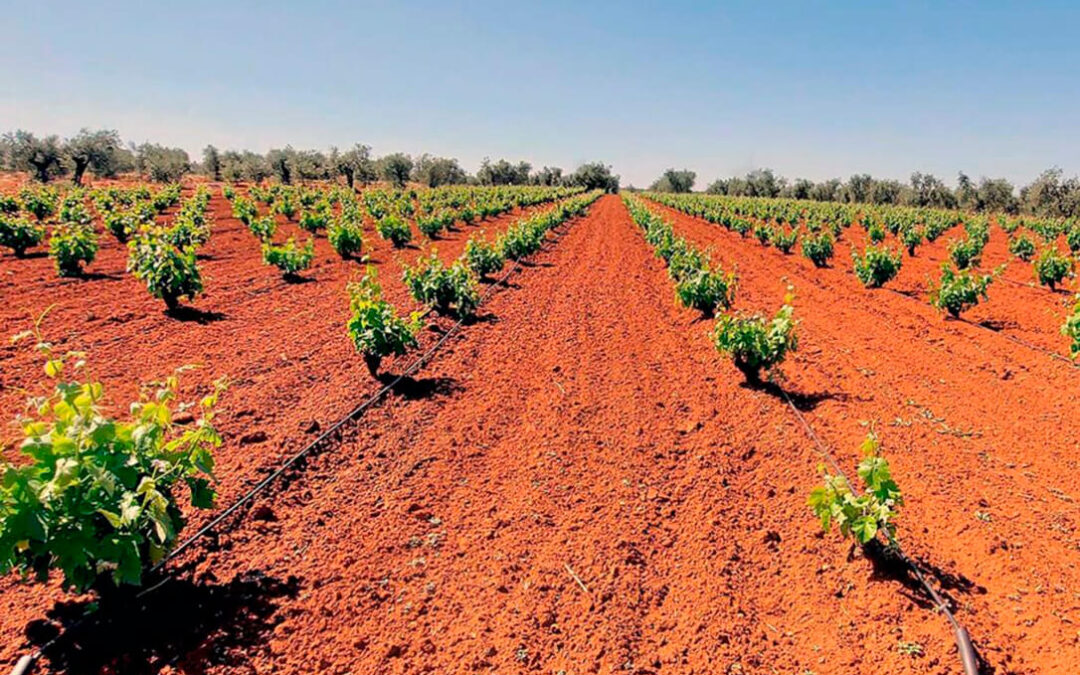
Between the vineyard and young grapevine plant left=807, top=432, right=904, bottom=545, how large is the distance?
2cm

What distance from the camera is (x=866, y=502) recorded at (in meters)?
3.77

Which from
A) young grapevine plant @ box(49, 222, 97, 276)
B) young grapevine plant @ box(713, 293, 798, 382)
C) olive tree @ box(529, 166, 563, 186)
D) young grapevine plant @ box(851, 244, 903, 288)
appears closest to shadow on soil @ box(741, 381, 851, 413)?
young grapevine plant @ box(713, 293, 798, 382)

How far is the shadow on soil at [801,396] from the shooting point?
6.60 metres

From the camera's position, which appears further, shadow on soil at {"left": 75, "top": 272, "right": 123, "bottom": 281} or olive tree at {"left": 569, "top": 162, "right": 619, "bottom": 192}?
olive tree at {"left": 569, "top": 162, "right": 619, "bottom": 192}

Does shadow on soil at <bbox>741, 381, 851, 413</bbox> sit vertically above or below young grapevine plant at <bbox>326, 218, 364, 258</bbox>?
below

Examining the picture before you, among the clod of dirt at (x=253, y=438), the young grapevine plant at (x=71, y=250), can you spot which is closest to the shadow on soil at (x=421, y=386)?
the clod of dirt at (x=253, y=438)

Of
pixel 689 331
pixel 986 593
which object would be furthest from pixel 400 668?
pixel 689 331

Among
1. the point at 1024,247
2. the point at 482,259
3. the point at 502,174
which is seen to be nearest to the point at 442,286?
the point at 482,259

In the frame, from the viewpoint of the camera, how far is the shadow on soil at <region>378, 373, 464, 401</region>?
6.79 metres

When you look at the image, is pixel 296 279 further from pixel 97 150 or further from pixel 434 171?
pixel 434 171

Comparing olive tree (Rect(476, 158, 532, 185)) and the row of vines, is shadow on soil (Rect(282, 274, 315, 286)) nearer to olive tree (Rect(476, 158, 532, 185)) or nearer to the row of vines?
the row of vines

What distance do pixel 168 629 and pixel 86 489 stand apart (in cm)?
102

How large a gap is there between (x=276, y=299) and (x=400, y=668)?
9.60 meters

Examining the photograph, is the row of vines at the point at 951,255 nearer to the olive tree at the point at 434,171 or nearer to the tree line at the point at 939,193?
the tree line at the point at 939,193
